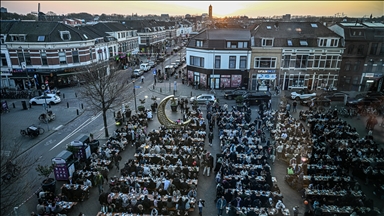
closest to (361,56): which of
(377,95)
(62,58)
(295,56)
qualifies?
(295,56)

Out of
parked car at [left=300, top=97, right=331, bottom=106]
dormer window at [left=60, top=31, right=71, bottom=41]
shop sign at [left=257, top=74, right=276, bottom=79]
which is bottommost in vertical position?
parked car at [left=300, top=97, right=331, bottom=106]

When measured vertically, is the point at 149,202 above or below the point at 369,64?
below

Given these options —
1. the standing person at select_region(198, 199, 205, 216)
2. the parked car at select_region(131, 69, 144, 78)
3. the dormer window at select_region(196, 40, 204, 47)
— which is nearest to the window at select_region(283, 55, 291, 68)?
the dormer window at select_region(196, 40, 204, 47)

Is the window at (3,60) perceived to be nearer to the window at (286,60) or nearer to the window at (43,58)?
the window at (43,58)

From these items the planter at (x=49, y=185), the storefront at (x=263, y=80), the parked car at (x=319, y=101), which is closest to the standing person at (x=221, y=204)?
the planter at (x=49, y=185)

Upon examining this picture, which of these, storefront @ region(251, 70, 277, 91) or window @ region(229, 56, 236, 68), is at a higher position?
window @ region(229, 56, 236, 68)

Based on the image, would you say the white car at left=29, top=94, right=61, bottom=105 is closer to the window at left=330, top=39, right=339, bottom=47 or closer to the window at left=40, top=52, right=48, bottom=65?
the window at left=40, top=52, right=48, bottom=65

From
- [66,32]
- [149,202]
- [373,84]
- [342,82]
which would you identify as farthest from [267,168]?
[66,32]

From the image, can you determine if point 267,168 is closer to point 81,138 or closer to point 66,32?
point 81,138
